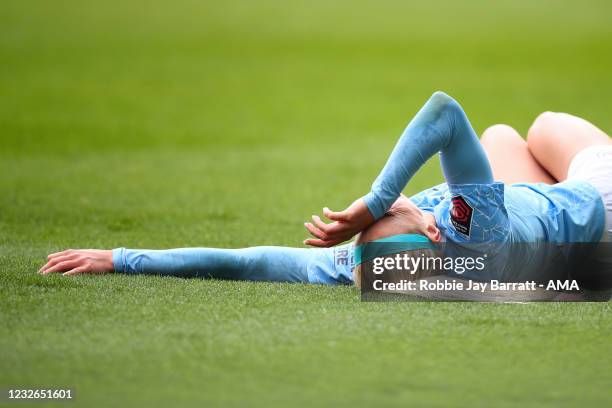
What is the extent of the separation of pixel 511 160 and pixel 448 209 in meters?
0.79

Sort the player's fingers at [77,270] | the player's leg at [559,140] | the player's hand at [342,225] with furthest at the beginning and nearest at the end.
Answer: the player's leg at [559,140] → the player's fingers at [77,270] → the player's hand at [342,225]

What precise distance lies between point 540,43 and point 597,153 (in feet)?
36.1

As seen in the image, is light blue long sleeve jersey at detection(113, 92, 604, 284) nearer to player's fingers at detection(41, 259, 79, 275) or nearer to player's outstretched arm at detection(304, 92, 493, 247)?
player's outstretched arm at detection(304, 92, 493, 247)

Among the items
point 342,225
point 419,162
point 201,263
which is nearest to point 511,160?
point 419,162

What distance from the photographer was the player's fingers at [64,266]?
3.43 m

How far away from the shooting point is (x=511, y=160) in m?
3.94

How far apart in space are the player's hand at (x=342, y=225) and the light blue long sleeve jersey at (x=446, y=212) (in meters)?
0.03

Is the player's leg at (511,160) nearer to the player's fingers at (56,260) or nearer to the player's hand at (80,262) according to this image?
the player's hand at (80,262)

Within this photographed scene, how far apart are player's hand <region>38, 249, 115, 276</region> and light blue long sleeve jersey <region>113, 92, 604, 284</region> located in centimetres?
4

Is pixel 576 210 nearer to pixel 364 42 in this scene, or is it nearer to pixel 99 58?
pixel 99 58

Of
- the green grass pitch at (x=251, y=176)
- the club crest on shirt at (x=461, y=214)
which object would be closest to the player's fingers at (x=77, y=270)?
the green grass pitch at (x=251, y=176)

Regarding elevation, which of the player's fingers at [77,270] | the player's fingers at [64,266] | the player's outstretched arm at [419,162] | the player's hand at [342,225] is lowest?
the player's fingers at [77,270]

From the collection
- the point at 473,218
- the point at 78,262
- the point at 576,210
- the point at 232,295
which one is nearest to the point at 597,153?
the point at 576,210

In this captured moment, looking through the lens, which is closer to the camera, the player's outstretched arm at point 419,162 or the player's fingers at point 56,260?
the player's outstretched arm at point 419,162
